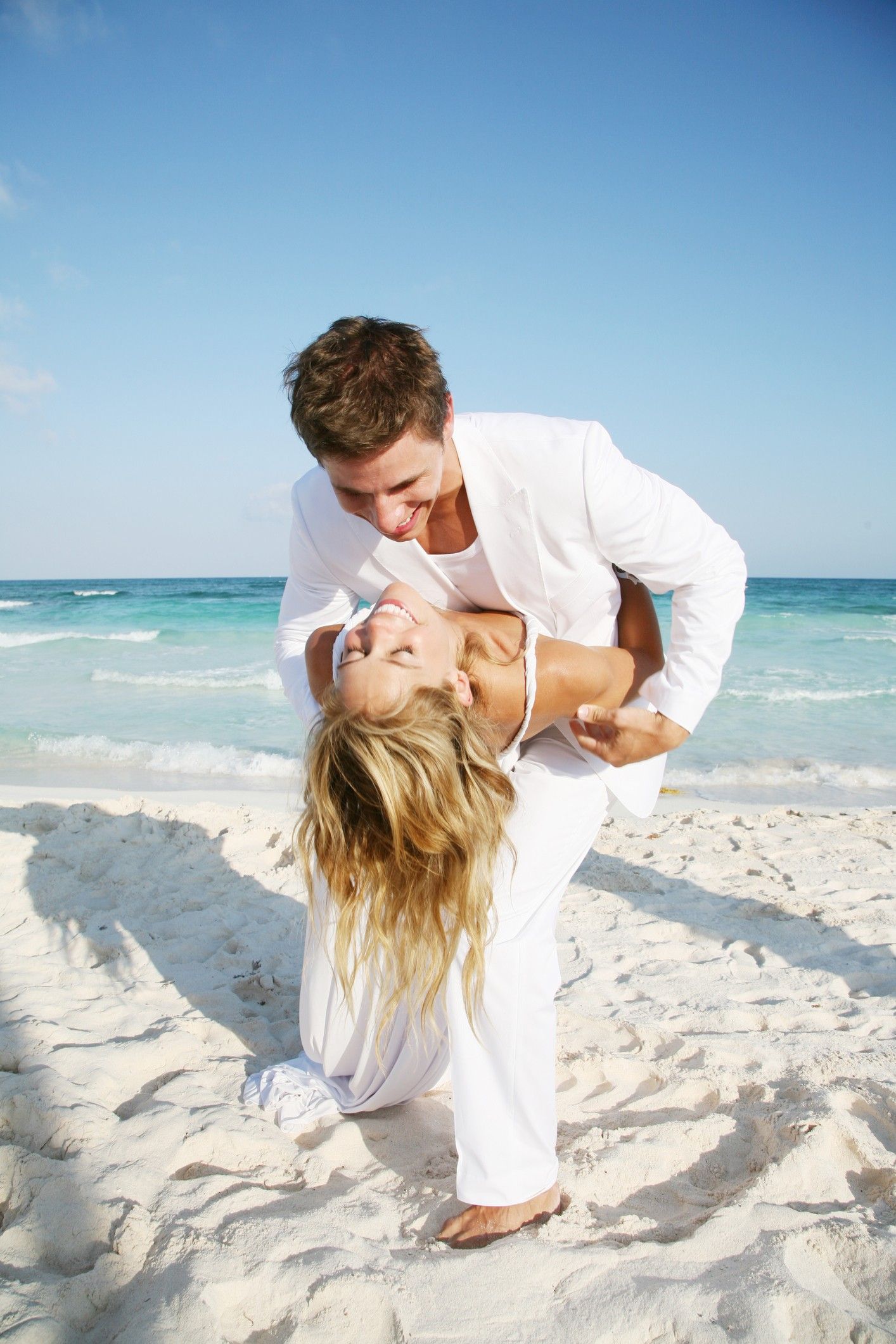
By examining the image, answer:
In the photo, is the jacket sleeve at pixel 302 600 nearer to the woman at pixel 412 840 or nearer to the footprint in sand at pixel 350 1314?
the woman at pixel 412 840

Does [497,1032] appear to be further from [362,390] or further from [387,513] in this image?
[362,390]

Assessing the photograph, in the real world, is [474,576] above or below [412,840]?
above

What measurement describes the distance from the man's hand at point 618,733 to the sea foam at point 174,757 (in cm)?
550

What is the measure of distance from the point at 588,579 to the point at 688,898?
2.56m

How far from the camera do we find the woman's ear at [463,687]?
2457mm

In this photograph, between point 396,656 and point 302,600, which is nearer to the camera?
point 396,656

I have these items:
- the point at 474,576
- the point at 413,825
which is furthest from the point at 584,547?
the point at 413,825

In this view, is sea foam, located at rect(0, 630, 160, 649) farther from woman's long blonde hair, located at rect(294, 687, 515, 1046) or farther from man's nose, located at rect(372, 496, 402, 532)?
woman's long blonde hair, located at rect(294, 687, 515, 1046)

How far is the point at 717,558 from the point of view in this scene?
9.60ft

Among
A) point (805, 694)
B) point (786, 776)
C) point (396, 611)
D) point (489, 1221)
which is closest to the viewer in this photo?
point (489, 1221)

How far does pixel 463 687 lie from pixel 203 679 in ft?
40.7

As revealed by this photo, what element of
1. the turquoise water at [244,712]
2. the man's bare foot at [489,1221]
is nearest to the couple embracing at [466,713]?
the man's bare foot at [489,1221]

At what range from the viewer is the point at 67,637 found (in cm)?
2039

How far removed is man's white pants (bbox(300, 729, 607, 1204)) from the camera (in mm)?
2256
